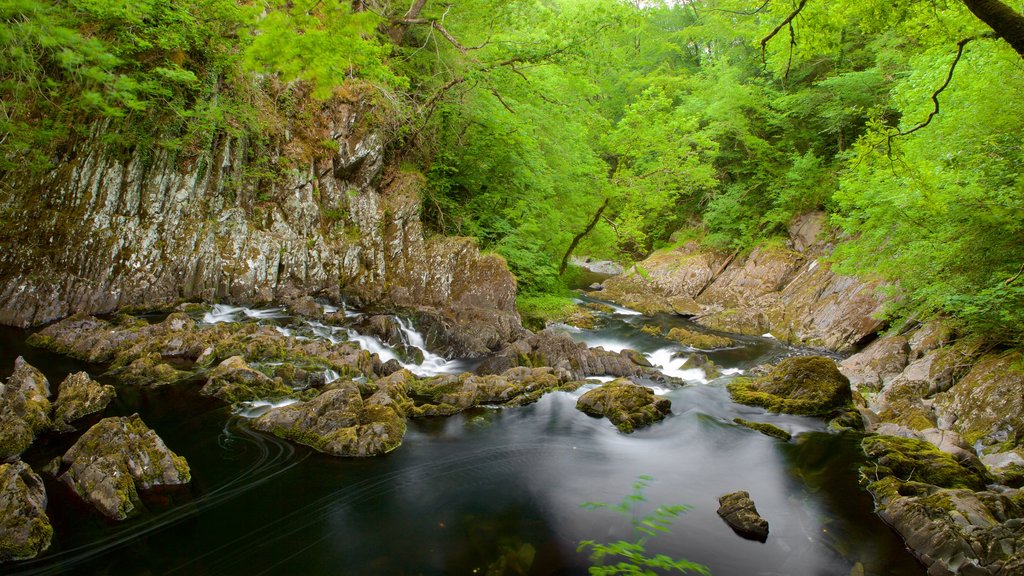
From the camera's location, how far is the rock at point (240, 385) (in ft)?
26.4

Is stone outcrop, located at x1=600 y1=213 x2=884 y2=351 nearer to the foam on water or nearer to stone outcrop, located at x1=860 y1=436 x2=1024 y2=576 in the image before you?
the foam on water

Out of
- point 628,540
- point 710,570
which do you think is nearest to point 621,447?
point 628,540

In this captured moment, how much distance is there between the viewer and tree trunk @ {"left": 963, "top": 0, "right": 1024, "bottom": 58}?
300 cm

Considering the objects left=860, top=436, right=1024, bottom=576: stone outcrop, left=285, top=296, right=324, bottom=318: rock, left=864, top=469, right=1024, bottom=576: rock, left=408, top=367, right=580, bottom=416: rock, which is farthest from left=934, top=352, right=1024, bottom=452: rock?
left=285, top=296, right=324, bottom=318: rock

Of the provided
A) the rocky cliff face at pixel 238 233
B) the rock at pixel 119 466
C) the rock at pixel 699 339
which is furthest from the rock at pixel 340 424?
the rock at pixel 699 339

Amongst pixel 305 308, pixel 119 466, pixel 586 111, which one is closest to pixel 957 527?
pixel 119 466

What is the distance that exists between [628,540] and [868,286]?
13657mm

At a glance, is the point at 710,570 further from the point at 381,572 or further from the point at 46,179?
the point at 46,179

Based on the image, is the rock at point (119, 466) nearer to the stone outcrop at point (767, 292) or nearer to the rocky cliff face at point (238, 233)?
the rocky cliff face at point (238, 233)

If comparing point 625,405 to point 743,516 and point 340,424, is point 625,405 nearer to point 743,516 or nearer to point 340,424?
point 743,516

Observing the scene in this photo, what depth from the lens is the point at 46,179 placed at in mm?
11305

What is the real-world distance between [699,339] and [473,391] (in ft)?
31.0

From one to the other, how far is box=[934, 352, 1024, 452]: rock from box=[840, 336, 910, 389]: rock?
84.0 inches

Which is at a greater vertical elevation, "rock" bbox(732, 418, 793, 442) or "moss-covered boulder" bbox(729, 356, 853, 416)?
"moss-covered boulder" bbox(729, 356, 853, 416)
